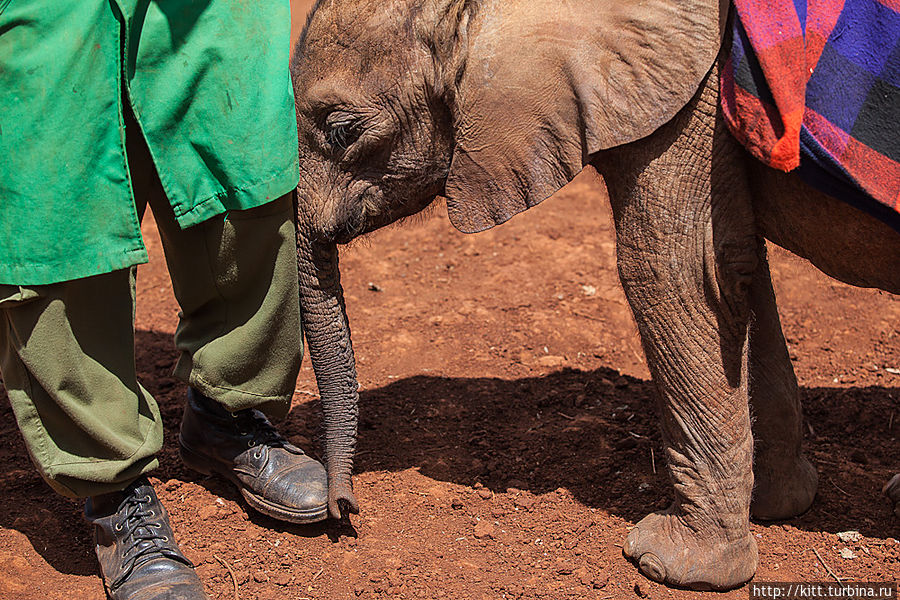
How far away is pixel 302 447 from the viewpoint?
12.1ft

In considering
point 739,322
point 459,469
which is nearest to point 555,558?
point 459,469

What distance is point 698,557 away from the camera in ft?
9.41

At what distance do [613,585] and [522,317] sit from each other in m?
2.01

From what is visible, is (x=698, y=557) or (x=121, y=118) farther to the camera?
(x=698, y=557)

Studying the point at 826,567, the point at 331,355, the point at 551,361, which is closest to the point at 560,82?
the point at 331,355

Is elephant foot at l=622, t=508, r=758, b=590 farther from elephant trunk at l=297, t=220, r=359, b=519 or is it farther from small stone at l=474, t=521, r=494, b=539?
elephant trunk at l=297, t=220, r=359, b=519

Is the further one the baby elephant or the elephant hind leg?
the elephant hind leg

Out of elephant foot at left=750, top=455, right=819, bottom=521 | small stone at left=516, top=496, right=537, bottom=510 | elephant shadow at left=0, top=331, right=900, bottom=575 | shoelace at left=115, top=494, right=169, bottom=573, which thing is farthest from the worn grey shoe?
elephant foot at left=750, top=455, right=819, bottom=521

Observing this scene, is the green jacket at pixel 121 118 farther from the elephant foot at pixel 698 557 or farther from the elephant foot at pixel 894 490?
the elephant foot at pixel 894 490

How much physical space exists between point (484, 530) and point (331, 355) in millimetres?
805

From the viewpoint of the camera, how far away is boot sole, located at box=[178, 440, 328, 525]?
3.13 m

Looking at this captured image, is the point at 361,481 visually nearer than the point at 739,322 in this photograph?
No

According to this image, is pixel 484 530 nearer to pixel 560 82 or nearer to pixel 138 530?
pixel 138 530

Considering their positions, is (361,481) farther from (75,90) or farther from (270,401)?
(75,90)
